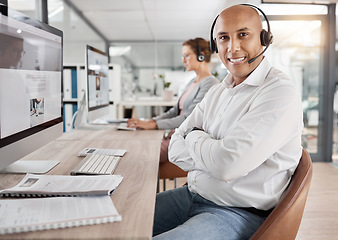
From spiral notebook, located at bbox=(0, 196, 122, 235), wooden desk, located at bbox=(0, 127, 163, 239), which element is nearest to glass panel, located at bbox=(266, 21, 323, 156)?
wooden desk, located at bbox=(0, 127, 163, 239)

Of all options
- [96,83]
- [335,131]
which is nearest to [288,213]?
[96,83]

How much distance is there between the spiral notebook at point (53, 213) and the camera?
0.76 meters

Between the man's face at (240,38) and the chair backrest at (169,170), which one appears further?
the chair backrest at (169,170)

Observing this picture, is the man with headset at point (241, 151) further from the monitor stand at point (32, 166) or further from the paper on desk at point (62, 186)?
the monitor stand at point (32, 166)

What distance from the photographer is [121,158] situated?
1532 millimetres

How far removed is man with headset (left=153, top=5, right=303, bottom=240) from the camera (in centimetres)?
105

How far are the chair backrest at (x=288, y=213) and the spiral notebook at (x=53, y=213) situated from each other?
47 centimetres

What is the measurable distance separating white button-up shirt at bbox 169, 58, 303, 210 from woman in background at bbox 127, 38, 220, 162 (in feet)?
4.10

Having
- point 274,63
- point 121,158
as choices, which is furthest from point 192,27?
point 121,158

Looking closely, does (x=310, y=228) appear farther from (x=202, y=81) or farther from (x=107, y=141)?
(x=107, y=141)

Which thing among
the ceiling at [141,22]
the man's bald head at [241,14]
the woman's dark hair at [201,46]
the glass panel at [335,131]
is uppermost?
the ceiling at [141,22]

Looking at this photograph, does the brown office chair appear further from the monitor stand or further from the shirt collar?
the shirt collar

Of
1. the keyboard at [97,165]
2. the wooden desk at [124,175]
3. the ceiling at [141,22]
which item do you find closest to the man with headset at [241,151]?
the wooden desk at [124,175]

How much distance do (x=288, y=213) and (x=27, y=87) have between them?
0.96 metres
